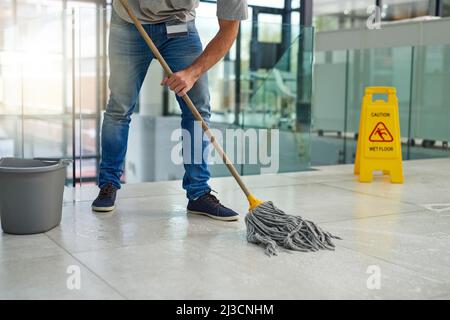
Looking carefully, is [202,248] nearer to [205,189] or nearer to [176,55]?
[205,189]

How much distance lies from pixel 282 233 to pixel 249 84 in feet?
12.8

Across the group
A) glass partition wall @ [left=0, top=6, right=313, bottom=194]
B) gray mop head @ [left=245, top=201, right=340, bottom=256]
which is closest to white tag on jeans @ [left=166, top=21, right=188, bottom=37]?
gray mop head @ [left=245, top=201, right=340, bottom=256]

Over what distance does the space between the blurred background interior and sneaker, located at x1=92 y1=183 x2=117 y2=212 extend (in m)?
0.73

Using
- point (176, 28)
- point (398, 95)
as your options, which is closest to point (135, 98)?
point (176, 28)

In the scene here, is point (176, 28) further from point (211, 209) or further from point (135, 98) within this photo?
point (211, 209)

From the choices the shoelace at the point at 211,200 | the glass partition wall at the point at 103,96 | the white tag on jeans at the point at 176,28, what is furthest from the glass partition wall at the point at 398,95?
the white tag on jeans at the point at 176,28

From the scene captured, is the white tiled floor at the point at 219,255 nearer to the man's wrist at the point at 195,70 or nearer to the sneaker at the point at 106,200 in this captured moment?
the sneaker at the point at 106,200

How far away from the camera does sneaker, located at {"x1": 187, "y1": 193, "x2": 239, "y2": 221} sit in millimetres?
2334

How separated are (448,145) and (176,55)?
151 inches

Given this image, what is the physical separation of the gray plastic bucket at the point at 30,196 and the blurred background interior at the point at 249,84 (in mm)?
1088

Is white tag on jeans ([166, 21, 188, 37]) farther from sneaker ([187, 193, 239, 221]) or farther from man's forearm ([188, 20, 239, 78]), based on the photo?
sneaker ([187, 193, 239, 221])

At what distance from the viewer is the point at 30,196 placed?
2002 millimetres

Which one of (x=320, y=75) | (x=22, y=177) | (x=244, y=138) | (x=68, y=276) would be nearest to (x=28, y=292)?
(x=68, y=276)

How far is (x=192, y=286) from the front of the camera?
1.54m
